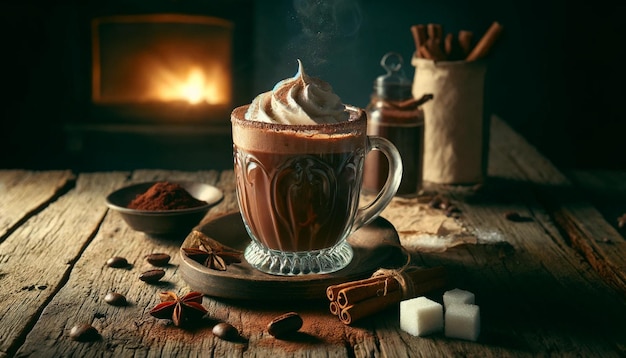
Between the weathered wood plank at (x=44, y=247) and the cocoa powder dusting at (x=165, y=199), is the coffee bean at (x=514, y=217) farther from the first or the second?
the weathered wood plank at (x=44, y=247)

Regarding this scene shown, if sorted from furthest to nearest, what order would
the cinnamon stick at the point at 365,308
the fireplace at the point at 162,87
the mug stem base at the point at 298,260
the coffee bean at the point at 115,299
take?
the fireplace at the point at 162,87 < the mug stem base at the point at 298,260 < the coffee bean at the point at 115,299 < the cinnamon stick at the point at 365,308

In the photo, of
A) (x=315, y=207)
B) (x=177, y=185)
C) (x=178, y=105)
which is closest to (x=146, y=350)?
(x=315, y=207)

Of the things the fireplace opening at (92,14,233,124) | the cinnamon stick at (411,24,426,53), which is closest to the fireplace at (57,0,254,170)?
the fireplace opening at (92,14,233,124)

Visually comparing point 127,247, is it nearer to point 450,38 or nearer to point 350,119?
point 350,119

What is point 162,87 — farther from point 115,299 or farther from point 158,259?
point 115,299

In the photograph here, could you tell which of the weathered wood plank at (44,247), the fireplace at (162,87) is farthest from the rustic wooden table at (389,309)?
the fireplace at (162,87)

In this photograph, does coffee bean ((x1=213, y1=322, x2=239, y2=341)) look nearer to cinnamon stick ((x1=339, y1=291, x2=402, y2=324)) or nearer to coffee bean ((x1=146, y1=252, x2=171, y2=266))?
cinnamon stick ((x1=339, y1=291, x2=402, y2=324))
